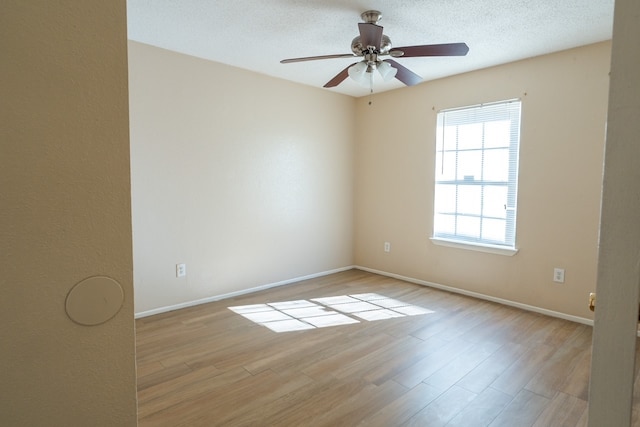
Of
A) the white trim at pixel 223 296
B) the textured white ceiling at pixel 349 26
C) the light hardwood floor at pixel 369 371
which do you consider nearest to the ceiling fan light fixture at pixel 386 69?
the textured white ceiling at pixel 349 26

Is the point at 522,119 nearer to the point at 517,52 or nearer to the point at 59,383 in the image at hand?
the point at 517,52

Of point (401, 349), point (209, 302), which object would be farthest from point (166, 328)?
point (401, 349)

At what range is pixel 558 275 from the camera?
341cm

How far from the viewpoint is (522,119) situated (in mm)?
3531

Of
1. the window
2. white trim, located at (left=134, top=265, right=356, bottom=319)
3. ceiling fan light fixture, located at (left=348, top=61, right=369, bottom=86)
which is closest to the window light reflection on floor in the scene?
white trim, located at (left=134, top=265, right=356, bottom=319)

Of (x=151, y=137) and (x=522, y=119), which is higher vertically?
(x=522, y=119)

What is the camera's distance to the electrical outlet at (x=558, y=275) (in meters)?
3.38

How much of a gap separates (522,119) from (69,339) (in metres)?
3.92

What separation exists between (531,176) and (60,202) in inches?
150

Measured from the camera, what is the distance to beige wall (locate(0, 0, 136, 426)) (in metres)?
0.62

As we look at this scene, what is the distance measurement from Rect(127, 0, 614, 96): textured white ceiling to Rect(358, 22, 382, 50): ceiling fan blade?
0.22 m

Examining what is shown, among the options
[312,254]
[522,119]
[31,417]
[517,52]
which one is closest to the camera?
[31,417]

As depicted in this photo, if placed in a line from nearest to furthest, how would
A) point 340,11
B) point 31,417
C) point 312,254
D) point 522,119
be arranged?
point 31,417, point 340,11, point 522,119, point 312,254

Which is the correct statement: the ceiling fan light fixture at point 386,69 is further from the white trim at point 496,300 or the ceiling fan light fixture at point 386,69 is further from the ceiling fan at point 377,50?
the white trim at point 496,300
